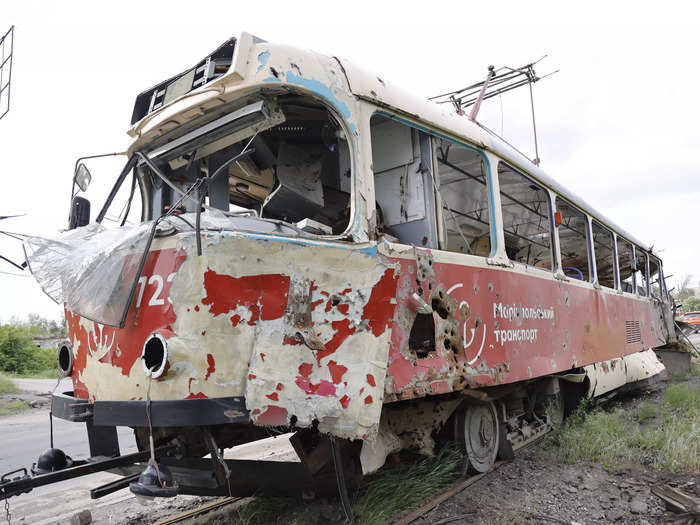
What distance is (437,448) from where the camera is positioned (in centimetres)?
447

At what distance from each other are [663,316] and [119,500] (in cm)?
1139

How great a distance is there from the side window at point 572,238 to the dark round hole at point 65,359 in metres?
4.77

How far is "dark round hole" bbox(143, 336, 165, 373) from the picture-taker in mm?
2674

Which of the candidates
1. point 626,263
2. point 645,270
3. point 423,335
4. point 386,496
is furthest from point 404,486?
point 645,270

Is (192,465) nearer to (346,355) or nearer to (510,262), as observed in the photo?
(346,355)

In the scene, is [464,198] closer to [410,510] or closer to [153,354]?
[410,510]

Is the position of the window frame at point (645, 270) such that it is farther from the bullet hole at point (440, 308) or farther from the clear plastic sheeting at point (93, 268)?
the clear plastic sheeting at point (93, 268)

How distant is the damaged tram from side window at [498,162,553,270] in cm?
64

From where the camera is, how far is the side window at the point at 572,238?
6586 mm

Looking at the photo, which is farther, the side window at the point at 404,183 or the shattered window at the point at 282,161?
the side window at the point at 404,183

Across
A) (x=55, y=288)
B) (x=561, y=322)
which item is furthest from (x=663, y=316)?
(x=55, y=288)

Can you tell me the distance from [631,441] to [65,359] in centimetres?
530

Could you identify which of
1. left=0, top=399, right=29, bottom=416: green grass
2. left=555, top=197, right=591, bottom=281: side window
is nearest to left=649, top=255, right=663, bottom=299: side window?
left=555, top=197, right=591, bottom=281: side window

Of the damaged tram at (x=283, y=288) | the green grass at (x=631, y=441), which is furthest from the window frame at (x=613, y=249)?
the damaged tram at (x=283, y=288)
